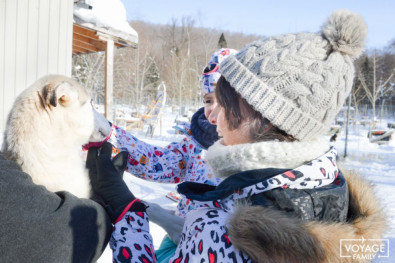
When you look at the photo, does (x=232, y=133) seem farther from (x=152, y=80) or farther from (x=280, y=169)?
(x=152, y=80)

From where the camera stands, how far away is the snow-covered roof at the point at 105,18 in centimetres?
493

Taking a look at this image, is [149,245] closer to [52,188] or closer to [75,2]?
[52,188]

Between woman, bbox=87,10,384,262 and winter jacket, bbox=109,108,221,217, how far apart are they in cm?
76

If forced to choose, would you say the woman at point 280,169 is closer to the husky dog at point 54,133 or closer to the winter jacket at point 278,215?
the winter jacket at point 278,215

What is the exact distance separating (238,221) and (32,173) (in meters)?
1.03

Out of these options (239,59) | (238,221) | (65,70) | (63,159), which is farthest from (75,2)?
(238,221)

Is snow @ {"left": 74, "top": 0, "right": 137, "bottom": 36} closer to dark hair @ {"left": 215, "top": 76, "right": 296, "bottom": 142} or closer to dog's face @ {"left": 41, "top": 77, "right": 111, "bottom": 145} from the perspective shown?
dog's face @ {"left": 41, "top": 77, "right": 111, "bottom": 145}

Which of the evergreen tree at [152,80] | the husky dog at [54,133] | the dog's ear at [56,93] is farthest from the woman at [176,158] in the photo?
the evergreen tree at [152,80]

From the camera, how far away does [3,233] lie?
96 centimetres

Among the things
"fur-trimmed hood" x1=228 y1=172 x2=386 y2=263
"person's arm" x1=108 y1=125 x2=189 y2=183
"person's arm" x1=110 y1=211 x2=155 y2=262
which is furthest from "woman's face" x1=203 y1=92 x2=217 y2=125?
"fur-trimmed hood" x1=228 y1=172 x2=386 y2=263

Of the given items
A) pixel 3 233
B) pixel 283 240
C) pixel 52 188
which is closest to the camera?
pixel 283 240

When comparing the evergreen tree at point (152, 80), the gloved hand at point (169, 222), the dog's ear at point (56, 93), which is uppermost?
the evergreen tree at point (152, 80)

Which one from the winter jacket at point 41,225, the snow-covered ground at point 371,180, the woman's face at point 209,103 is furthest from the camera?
the snow-covered ground at point 371,180

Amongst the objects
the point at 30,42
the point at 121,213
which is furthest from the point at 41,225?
the point at 30,42
